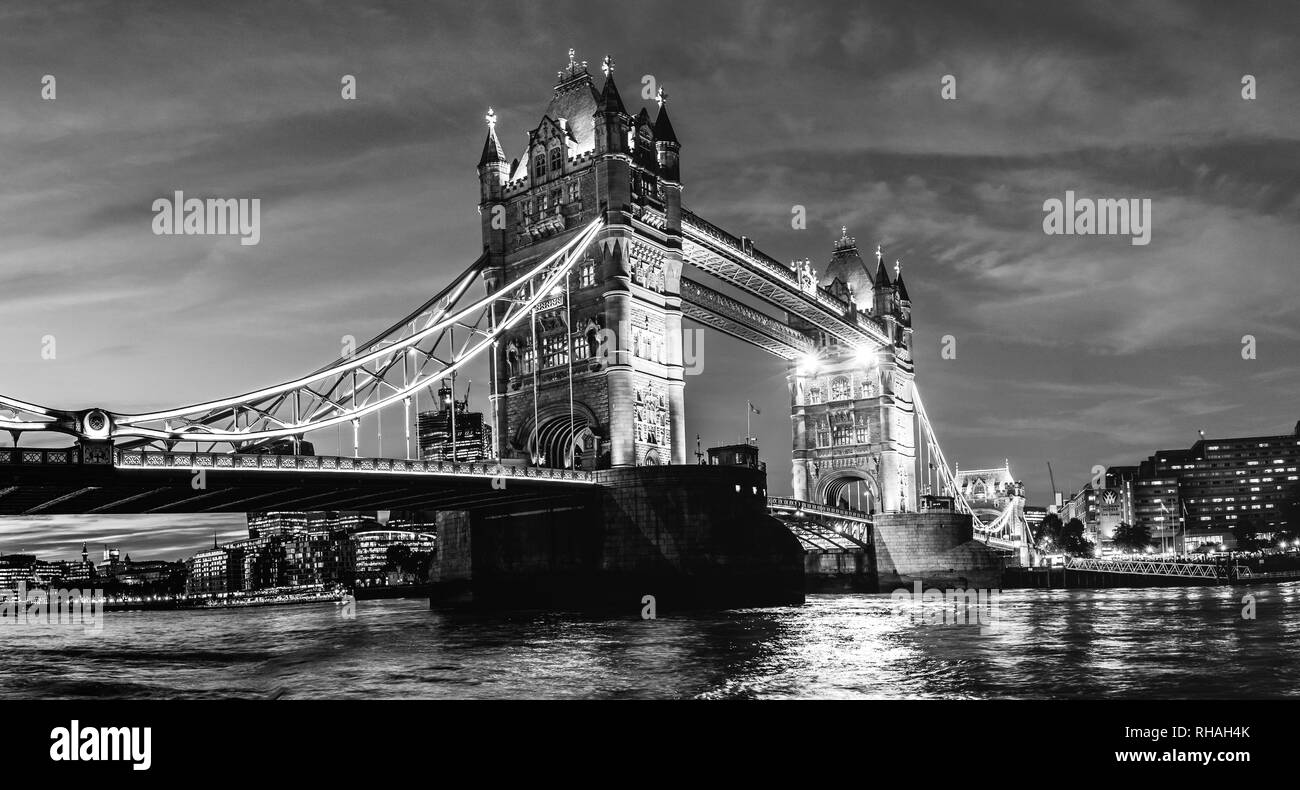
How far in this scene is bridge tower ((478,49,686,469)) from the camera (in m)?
57.5

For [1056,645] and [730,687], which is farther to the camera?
[1056,645]

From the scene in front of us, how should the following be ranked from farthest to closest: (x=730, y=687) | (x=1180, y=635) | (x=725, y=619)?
(x=725, y=619) < (x=1180, y=635) < (x=730, y=687)

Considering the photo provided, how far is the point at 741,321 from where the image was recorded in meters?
79.8

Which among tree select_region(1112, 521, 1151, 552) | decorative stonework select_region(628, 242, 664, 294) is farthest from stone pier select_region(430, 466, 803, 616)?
tree select_region(1112, 521, 1151, 552)

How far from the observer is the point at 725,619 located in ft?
145

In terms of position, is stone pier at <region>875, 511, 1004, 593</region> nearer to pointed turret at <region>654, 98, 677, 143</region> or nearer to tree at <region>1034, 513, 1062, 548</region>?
pointed turret at <region>654, 98, 677, 143</region>

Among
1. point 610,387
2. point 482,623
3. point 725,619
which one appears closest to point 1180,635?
point 725,619

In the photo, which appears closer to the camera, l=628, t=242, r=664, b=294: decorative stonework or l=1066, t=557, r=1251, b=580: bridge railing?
l=628, t=242, r=664, b=294: decorative stonework

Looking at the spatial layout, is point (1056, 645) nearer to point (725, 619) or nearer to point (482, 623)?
point (725, 619)

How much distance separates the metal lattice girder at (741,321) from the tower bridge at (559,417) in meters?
0.28

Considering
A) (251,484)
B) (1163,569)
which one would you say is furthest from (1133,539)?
(251,484)

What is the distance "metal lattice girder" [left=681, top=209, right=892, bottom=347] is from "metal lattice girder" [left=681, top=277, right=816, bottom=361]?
1466 millimetres

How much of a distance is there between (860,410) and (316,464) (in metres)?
62.8
